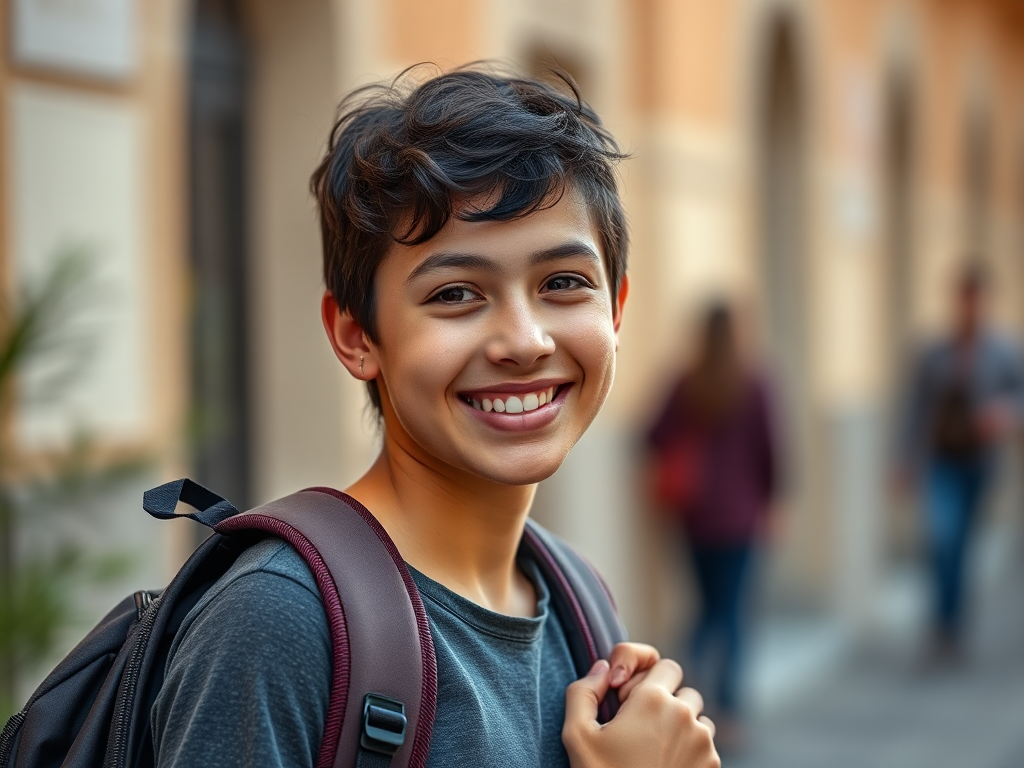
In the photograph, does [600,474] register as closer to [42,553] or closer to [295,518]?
[42,553]

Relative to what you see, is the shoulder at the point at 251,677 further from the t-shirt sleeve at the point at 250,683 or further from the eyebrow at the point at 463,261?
the eyebrow at the point at 463,261

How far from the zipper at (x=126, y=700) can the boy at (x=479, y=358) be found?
5 centimetres

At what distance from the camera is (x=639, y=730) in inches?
66.2

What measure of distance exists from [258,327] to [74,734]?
4071 millimetres

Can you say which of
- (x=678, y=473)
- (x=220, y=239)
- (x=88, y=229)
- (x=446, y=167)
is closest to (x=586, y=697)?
(x=446, y=167)

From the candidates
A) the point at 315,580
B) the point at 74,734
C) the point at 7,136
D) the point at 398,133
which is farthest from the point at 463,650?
the point at 7,136

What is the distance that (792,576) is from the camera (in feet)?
32.5

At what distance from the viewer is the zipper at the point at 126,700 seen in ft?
4.70

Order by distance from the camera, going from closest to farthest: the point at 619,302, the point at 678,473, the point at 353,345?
1. the point at 353,345
2. the point at 619,302
3. the point at 678,473

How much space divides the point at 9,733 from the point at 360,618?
1.43ft

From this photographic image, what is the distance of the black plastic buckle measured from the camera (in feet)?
4.52

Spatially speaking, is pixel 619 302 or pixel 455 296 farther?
pixel 619 302

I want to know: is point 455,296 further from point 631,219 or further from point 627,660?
point 631,219

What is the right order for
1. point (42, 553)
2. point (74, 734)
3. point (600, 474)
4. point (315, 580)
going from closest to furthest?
1. point (315, 580)
2. point (74, 734)
3. point (42, 553)
4. point (600, 474)
